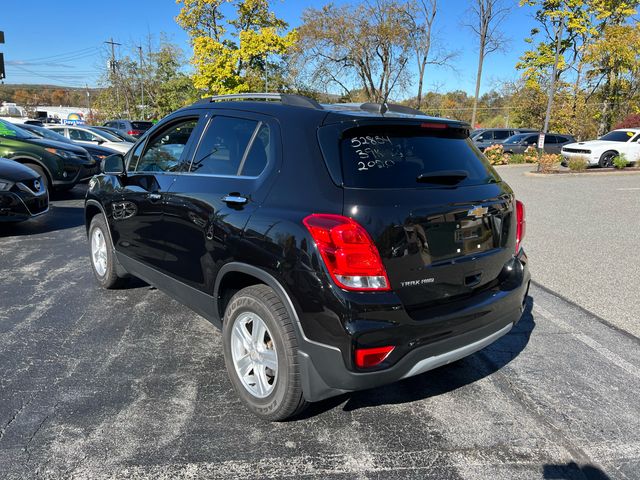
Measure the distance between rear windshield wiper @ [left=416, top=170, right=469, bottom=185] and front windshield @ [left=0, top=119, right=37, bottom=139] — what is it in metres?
10.2

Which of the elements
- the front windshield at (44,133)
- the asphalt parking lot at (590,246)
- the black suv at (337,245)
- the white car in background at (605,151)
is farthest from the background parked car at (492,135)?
the black suv at (337,245)

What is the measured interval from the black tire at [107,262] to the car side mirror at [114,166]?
0.53 m

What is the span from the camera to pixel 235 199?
2.88m

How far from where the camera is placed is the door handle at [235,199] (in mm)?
2828

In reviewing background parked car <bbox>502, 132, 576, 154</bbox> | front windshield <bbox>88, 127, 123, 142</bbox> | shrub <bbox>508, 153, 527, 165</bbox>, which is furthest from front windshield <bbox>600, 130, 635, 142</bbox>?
front windshield <bbox>88, 127, 123, 142</bbox>

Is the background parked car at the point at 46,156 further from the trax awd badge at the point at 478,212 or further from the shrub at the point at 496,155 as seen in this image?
the shrub at the point at 496,155

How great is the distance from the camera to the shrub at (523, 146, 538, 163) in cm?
2058

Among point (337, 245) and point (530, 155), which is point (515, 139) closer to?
point (530, 155)

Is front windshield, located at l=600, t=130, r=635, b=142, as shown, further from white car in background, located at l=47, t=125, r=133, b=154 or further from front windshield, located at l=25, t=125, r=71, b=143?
front windshield, located at l=25, t=125, r=71, b=143

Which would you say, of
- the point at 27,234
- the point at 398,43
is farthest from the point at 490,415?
the point at 398,43

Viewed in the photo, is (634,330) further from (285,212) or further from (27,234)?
(27,234)

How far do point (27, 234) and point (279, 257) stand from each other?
6.54 metres

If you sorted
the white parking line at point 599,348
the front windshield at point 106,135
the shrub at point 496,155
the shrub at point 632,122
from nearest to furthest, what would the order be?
1. the white parking line at point 599,348
2. the front windshield at point 106,135
3. the shrub at point 496,155
4. the shrub at point 632,122

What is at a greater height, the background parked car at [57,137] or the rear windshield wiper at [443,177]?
the rear windshield wiper at [443,177]
